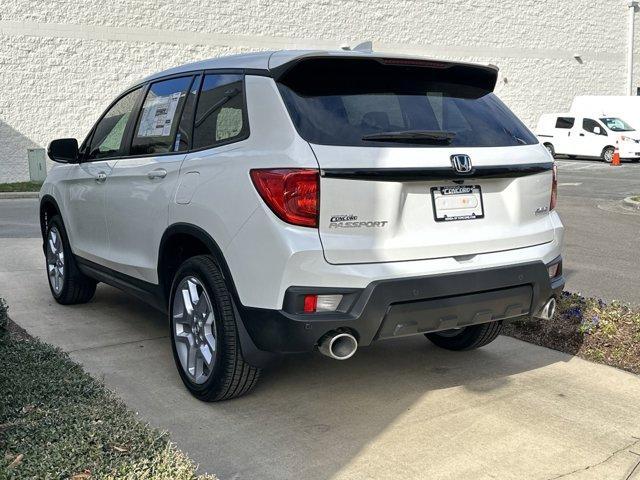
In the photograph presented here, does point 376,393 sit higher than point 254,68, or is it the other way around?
point 254,68

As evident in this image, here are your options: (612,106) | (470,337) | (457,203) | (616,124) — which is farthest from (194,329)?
(612,106)

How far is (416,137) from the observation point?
3867 millimetres

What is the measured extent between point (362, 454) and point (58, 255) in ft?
12.9

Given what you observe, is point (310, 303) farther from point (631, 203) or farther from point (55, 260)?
point (631, 203)

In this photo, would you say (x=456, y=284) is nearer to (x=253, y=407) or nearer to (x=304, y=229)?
(x=304, y=229)

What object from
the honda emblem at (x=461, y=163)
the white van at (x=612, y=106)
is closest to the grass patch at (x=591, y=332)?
the honda emblem at (x=461, y=163)

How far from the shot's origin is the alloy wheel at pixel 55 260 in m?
6.57

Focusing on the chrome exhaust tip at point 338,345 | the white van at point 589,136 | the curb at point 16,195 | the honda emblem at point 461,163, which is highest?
the honda emblem at point 461,163

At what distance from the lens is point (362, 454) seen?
3684mm

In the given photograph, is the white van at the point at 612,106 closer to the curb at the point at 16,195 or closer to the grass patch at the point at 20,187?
the grass patch at the point at 20,187

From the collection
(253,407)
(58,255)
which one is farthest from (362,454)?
(58,255)

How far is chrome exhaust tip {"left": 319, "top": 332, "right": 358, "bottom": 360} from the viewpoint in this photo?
12.0ft

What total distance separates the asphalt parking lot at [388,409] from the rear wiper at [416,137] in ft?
4.76

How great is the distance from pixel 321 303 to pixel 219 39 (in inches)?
832
